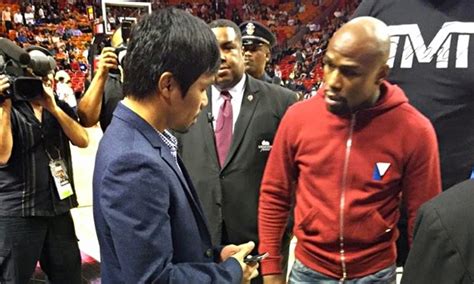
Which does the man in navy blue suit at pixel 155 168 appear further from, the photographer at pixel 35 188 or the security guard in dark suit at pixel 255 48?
the security guard in dark suit at pixel 255 48

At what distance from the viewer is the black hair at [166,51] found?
1.07 meters

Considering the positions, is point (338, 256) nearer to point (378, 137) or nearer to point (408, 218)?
point (408, 218)

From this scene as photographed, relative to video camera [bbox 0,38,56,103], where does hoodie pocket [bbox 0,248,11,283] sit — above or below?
below

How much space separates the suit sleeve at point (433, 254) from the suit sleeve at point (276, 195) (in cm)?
87

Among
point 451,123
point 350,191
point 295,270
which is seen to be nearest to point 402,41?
point 451,123

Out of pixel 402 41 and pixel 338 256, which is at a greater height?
pixel 402 41

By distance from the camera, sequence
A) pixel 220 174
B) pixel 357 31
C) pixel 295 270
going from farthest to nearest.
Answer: pixel 220 174
pixel 295 270
pixel 357 31

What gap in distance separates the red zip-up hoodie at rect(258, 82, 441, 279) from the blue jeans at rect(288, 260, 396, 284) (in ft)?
0.05

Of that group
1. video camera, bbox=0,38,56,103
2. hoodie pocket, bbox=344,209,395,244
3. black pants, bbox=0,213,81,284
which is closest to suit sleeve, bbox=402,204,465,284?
hoodie pocket, bbox=344,209,395,244

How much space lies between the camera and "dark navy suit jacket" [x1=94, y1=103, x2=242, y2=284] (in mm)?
1009

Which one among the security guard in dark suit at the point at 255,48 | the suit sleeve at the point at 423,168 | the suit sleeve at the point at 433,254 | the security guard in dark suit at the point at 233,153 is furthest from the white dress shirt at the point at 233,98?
the suit sleeve at the point at 433,254

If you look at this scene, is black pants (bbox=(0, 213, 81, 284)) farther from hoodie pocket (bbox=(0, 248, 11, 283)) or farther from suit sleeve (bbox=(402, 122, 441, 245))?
suit sleeve (bbox=(402, 122, 441, 245))

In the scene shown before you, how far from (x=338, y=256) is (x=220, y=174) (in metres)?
0.71

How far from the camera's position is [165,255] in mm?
1031
